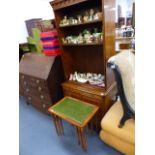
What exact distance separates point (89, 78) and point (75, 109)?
531 millimetres

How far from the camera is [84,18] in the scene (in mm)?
1676

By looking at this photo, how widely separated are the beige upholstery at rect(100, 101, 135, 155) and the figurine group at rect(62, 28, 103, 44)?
0.87 metres

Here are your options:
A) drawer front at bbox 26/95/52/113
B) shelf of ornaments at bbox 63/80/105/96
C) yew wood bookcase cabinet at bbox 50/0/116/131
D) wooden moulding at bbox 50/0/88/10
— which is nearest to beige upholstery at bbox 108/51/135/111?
yew wood bookcase cabinet at bbox 50/0/116/131

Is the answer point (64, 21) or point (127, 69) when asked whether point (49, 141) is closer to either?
point (127, 69)

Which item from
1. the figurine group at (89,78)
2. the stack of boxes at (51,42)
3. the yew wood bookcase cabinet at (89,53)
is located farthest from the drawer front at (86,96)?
the stack of boxes at (51,42)

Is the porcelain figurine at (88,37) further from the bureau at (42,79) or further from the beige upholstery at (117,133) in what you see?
the beige upholstery at (117,133)

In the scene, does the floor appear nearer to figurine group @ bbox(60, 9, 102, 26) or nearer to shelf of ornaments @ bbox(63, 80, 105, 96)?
shelf of ornaments @ bbox(63, 80, 105, 96)

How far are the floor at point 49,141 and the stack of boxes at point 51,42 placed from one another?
1138 millimetres

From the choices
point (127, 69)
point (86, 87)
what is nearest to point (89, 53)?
point (86, 87)

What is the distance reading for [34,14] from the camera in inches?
130

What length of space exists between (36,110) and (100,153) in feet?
5.08
